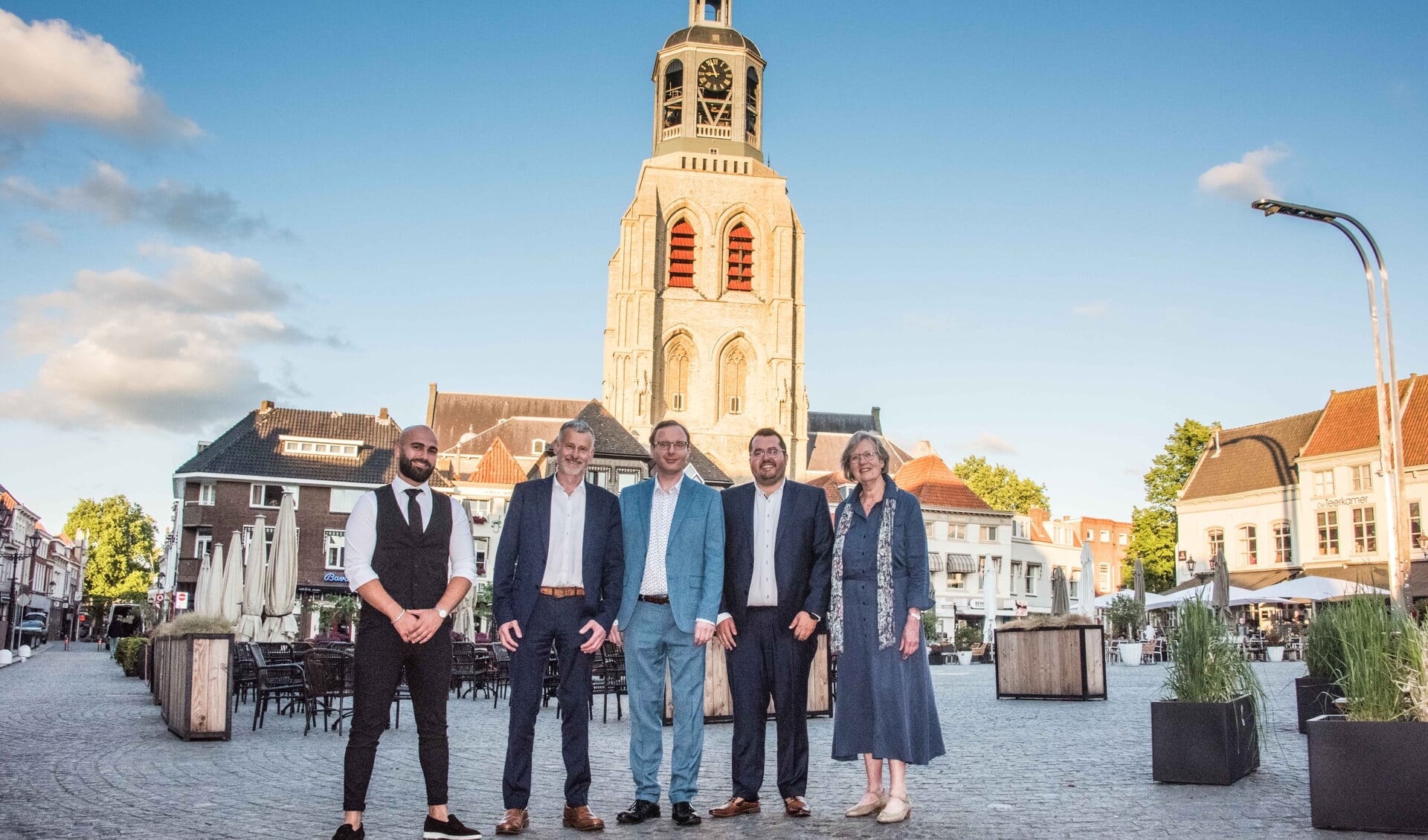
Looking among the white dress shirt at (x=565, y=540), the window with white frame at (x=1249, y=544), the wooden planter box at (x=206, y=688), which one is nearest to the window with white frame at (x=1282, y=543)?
the window with white frame at (x=1249, y=544)

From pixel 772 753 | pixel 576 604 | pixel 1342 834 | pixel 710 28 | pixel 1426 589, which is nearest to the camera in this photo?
pixel 1342 834

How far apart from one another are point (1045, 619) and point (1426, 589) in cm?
1011

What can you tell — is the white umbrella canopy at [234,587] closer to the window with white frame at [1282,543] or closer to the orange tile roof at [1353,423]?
the orange tile roof at [1353,423]

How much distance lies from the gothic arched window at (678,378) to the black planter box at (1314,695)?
50.4 m

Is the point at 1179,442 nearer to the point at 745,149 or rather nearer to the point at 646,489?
the point at 745,149

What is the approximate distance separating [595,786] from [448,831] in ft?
7.36

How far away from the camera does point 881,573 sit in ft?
20.6

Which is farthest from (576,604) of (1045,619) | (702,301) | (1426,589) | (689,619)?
(702,301)

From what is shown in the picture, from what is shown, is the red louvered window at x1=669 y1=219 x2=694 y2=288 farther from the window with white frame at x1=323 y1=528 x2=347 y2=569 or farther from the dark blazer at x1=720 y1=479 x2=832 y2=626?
the dark blazer at x1=720 y1=479 x2=832 y2=626

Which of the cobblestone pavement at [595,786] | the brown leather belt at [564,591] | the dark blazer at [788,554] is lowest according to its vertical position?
the cobblestone pavement at [595,786]

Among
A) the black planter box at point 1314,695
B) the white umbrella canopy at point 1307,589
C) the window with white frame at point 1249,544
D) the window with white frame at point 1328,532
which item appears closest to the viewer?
the black planter box at point 1314,695

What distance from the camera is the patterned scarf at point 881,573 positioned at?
6199 millimetres

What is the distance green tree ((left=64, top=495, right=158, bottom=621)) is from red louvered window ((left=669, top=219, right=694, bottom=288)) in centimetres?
6498

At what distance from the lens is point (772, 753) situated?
351 inches
